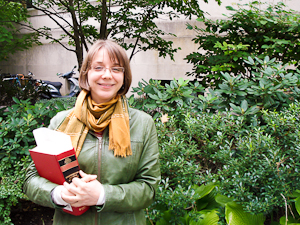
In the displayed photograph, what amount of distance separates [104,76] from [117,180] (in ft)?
2.14

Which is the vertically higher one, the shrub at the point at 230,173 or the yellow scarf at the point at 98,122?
the yellow scarf at the point at 98,122

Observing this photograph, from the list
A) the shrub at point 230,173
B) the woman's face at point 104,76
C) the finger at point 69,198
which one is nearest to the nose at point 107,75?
the woman's face at point 104,76

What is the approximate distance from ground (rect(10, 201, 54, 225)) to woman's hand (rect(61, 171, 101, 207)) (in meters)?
2.54

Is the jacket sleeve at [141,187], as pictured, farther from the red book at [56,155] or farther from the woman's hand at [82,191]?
the red book at [56,155]

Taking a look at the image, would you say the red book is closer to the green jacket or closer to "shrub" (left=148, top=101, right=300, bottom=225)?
the green jacket

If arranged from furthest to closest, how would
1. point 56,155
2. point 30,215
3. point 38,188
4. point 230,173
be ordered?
point 30,215
point 230,173
point 38,188
point 56,155

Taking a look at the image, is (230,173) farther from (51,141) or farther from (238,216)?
(51,141)

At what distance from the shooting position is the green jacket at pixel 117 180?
1.45m

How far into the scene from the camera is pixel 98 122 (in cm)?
156

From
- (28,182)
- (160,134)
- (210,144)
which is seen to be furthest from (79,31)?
(28,182)

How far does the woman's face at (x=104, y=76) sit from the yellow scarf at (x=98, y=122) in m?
0.09

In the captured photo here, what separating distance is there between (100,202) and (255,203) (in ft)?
4.76

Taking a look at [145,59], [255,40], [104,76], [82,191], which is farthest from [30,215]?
[145,59]

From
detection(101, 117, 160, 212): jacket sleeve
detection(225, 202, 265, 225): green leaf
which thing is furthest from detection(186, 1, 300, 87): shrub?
detection(101, 117, 160, 212): jacket sleeve
